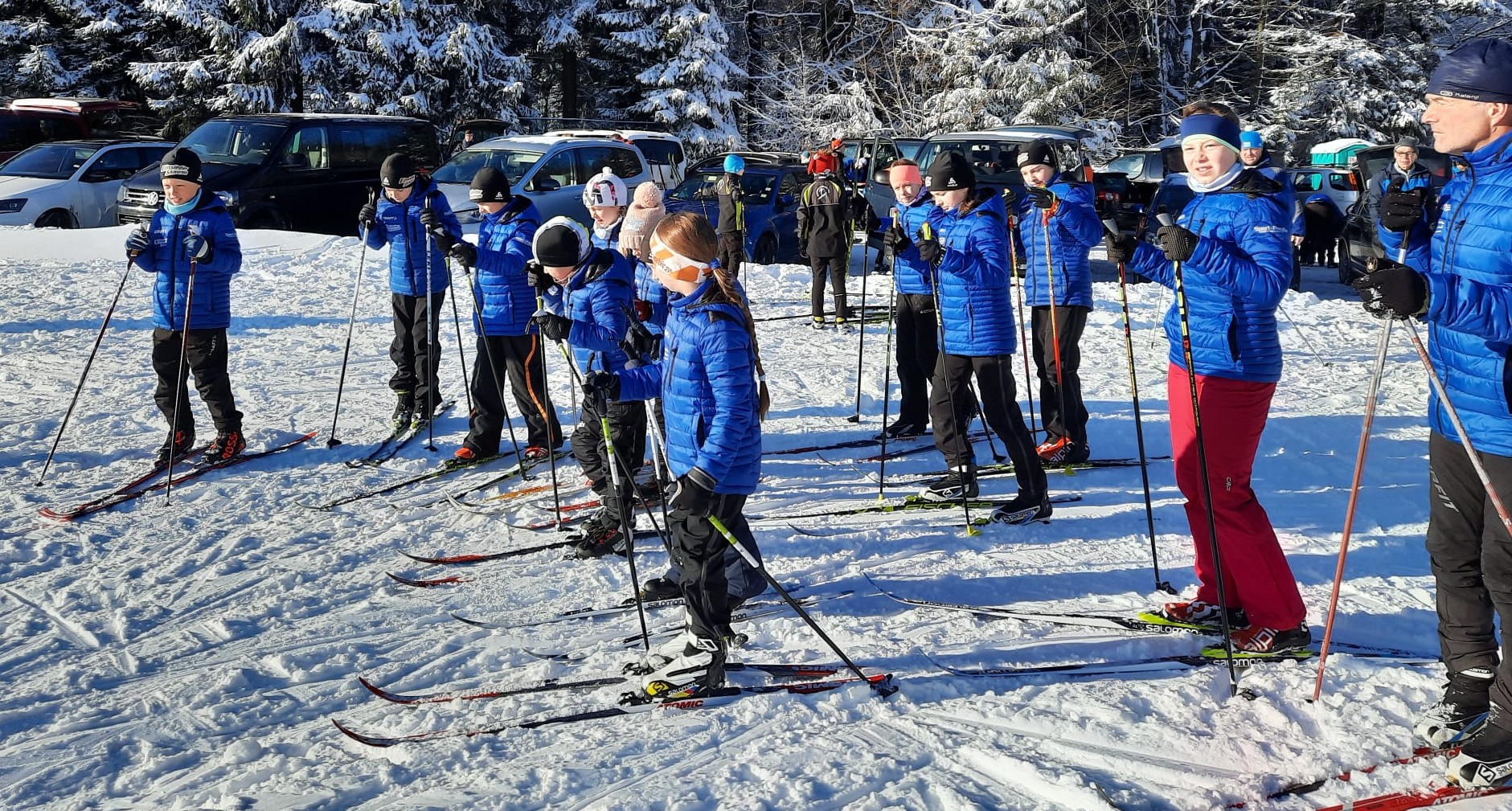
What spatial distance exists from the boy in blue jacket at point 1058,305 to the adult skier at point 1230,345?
2.37 m

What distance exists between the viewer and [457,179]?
48.0ft

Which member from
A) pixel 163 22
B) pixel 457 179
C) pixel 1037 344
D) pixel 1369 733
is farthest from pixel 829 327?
pixel 163 22

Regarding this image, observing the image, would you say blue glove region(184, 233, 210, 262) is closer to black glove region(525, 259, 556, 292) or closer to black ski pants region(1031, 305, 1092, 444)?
black glove region(525, 259, 556, 292)

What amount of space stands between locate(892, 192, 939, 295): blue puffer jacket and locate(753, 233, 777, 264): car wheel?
754 centimetres

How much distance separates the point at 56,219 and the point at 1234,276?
16007 millimetres

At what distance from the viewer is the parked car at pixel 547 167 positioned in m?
14.4

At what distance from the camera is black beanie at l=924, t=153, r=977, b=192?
18.6 feet

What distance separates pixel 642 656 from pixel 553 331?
4.20 feet

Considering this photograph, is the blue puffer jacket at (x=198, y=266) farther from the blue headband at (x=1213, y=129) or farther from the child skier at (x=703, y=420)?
the blue headband at (x=1213, y=129)

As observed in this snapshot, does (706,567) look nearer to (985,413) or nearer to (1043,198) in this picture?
(985,413)

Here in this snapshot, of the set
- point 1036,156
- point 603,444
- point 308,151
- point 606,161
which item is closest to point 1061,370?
point 1036,156

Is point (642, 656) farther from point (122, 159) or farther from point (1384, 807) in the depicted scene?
point (122, 159)

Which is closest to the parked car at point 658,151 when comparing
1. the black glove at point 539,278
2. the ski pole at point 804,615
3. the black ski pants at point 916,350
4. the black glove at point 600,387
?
the black ski pants at point 916,350

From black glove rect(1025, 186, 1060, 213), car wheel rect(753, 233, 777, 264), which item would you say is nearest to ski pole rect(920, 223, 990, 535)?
black glove rect(1025, 186, 1060, 213)
